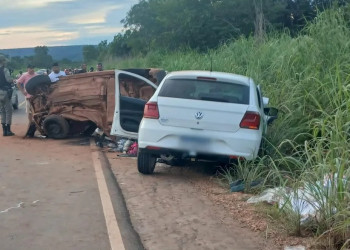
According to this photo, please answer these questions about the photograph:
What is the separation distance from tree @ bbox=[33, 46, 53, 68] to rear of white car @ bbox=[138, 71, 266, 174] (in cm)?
6113

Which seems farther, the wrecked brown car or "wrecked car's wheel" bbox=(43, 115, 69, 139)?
"wrecked car's wheel" bbox=(43, 115, 69, 139)

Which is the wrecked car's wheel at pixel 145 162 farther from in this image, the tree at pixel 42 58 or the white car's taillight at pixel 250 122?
the tree at pixel 42 58

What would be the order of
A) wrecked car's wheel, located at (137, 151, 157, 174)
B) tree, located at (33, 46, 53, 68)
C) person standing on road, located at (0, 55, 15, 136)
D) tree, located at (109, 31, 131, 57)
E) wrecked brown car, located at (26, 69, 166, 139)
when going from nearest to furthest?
wrecked car's wheel, located at (137, 151, 157, 174) < wrecked brown car, located at (26, 69, 166, 139) < person standing on road, located at (0, 55, 15, 136) < tree, located at (109, 31, 131, 57) < tree, located at (33, 46, 53, 68)

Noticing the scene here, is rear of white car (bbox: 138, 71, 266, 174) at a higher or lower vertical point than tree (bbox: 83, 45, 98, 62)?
higher

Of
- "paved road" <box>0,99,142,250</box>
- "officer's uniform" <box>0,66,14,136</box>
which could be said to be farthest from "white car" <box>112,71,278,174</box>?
"officer's uniform" <box>0,66,14,136</box>

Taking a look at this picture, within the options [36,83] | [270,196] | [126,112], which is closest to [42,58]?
[36,83]

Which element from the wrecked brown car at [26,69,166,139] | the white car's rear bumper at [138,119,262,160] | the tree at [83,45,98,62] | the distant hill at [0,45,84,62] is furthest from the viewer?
the distant hill at [0,45,84,62]

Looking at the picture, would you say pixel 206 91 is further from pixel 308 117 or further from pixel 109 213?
pixel 109 213

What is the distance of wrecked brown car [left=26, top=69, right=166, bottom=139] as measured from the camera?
12836 mm

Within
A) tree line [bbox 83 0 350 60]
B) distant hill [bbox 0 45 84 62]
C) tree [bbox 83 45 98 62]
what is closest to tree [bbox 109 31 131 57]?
tree line [bbox 83 0 350 60]

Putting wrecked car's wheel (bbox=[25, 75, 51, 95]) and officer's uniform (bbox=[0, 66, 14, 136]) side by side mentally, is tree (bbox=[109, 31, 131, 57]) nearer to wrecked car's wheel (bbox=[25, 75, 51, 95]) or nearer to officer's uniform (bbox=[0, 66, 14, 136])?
officer's uniform (bbox=[0, 66, 14, 136])

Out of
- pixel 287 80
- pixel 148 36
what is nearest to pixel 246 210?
pixel 287 80

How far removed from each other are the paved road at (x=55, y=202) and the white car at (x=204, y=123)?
105 cm

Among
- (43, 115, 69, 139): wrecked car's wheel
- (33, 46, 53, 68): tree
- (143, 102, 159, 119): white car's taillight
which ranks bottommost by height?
(33, 46, 53, 68): tree
